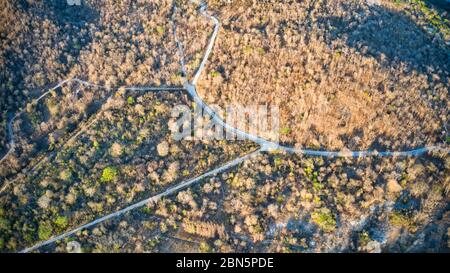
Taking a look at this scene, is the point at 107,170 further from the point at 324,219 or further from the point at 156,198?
the point at 324,219

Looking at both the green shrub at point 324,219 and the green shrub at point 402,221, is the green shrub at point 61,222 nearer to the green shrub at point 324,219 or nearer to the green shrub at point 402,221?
the green shrub at point 324,219

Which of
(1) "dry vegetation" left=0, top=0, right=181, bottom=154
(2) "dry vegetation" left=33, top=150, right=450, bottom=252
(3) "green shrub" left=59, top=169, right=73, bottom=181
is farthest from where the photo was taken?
(1) "dry vegetation" left=0, top=0, right=181, bottom=154

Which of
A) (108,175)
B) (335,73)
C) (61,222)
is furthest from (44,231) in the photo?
(335,73)

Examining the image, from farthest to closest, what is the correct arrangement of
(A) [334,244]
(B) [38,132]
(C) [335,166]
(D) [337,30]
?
(D) [337,30], (B) [38,132], (C) [335,166], (A) [334,244]

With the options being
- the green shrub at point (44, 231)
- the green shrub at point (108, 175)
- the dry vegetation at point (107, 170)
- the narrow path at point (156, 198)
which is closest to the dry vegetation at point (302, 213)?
the narrow path at point (156, 198)

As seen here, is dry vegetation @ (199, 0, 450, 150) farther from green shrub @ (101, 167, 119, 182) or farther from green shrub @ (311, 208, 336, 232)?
green shrub @ (101, 167, 119, 182)

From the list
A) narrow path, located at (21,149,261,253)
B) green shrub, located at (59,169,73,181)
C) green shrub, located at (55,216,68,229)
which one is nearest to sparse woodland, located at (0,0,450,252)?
green shrub, located at (55,216,68,229)

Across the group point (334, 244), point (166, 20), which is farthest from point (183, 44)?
point (334, 244)

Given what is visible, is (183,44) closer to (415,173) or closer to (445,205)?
(415,173)
